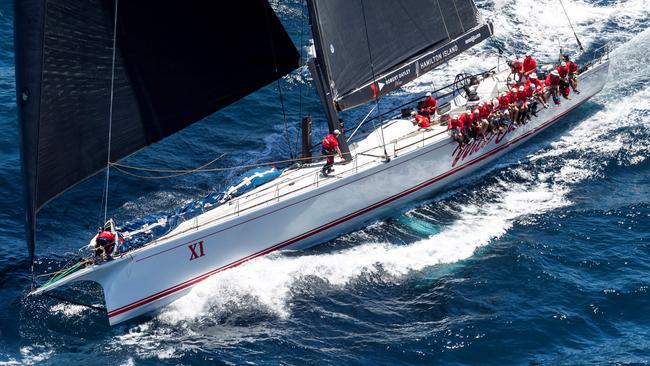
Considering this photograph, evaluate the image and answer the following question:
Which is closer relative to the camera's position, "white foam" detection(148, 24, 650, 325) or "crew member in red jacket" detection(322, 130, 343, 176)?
"white foam" detection(148, 24, 650, 325)

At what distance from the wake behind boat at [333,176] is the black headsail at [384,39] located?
0.11 ft

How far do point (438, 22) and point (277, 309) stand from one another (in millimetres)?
11210

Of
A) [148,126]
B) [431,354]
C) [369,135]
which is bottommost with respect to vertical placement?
[431,354]

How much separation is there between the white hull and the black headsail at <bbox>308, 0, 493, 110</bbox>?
2.00 meters

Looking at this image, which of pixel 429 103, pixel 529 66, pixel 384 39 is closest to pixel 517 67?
pixel 529 66

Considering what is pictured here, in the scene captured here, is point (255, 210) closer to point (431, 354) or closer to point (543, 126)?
point (431, 354)

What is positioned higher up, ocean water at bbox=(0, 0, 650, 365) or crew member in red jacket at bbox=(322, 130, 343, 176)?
crew member in red jacket at bbox=(322, 130, 343, 176)

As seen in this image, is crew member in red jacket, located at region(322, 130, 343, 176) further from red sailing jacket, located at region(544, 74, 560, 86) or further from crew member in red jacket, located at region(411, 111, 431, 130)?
red sailing jacket, located at region(544, 74, 560, 86)

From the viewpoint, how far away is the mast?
23.0m

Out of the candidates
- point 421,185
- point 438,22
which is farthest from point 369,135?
point 438,22

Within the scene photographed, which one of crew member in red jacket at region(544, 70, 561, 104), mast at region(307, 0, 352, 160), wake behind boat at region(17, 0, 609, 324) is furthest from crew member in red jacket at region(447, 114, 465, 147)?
crew member in red jacket at region(544, 70, 561, 104)

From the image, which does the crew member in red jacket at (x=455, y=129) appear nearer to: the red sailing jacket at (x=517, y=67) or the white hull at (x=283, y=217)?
the white hull at (x=283, y=217)

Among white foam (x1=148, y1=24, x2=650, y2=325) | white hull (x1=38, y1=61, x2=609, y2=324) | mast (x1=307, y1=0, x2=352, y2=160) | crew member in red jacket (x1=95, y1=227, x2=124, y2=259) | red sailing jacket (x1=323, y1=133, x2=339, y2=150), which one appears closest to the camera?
crew member in red jacket (x1=95, y1=227, x2=124, y2=259)

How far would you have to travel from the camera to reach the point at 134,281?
21266 millimetres
